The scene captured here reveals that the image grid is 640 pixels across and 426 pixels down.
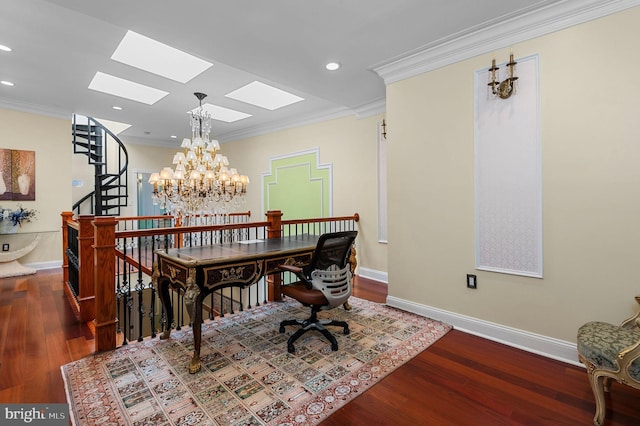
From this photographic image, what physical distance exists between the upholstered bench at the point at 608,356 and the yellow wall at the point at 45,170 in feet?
24.8

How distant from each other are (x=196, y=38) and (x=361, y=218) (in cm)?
334

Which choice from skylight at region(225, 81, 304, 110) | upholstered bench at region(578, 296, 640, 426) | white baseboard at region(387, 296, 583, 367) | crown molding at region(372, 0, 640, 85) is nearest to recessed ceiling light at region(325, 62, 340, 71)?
crown molding at region(372, 0, 640, 85)

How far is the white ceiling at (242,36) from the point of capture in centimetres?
225

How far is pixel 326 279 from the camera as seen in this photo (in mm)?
2424

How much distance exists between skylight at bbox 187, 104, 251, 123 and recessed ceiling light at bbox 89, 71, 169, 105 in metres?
0.70

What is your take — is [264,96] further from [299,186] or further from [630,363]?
[630,363]

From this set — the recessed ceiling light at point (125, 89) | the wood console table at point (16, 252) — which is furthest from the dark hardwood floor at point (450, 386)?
the recessed ceiling light at point (125, 89)

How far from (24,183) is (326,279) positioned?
6050mm

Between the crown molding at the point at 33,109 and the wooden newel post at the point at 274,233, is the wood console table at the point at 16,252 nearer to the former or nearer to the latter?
the crown molding at the point at 33,109

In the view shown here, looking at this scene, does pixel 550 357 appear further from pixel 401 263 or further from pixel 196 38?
pixel 196 38

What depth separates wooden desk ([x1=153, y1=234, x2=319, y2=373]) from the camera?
212 cm

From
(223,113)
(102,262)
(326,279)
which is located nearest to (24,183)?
(223,113)

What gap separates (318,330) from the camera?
2.58 meters

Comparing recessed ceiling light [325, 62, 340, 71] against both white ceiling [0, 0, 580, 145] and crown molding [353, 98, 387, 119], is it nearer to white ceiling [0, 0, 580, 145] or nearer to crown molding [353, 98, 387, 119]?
white ceiling [0, 0, 580, 145]
